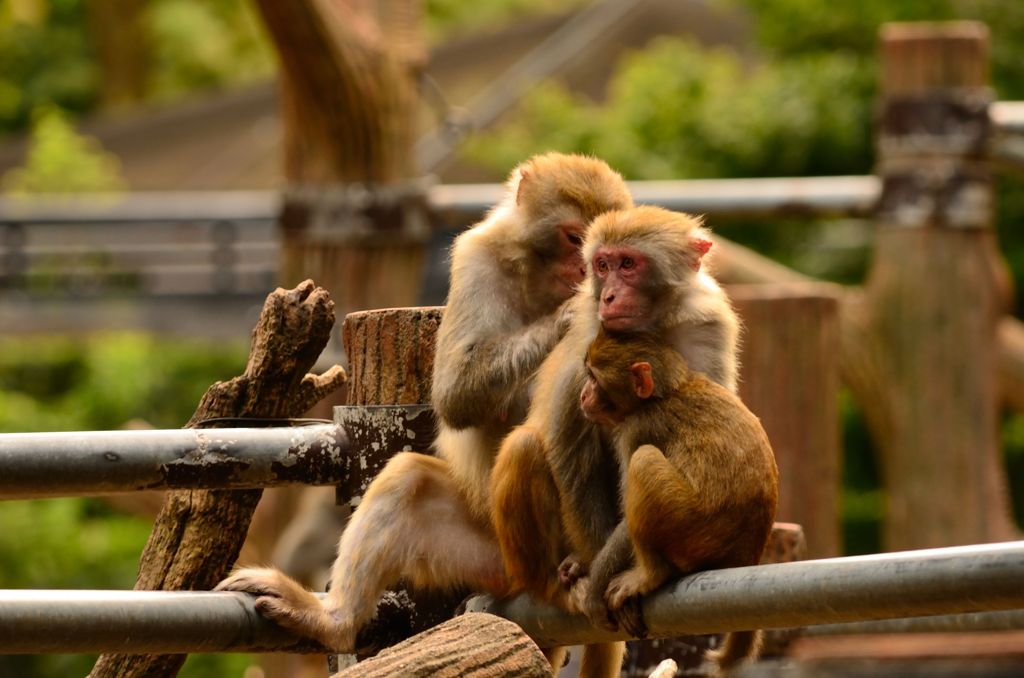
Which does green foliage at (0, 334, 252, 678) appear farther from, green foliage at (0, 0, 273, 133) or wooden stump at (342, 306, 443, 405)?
wooden stump at (342, 306, 443, 405)

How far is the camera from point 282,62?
22.0 feet

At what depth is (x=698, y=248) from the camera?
3320mm

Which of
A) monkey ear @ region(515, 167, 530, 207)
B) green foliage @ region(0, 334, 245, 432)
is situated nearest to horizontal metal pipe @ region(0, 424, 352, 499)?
monkey ear @ region(515, 167, 530, 207)

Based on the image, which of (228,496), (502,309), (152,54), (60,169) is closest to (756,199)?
(502,309)

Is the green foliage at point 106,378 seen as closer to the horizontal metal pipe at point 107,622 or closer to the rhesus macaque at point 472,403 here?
the rhesus macaque at point 472,403

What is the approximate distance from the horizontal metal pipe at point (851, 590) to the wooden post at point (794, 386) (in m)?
2.36

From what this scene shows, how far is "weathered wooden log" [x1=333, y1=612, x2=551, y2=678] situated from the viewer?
249cm

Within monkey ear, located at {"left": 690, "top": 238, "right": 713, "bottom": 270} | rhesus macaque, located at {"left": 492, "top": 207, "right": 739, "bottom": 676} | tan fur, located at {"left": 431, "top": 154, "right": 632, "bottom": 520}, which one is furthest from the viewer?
tan fur, located at {"left": 431, "top": 154, "right": 632, "bottom": 520}

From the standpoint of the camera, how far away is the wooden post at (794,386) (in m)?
5.15

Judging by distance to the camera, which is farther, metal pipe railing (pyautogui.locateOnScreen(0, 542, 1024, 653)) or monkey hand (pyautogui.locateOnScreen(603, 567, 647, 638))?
monkey hand (pyautogui.locateOnScreen(603, 567, 647, 638))

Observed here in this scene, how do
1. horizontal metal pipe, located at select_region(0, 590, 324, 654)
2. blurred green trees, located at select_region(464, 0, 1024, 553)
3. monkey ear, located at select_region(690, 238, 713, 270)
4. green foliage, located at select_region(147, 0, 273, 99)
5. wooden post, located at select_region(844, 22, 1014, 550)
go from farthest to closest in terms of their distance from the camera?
1. green foliage, located at select_region(147, 0, 273, 99)
2. blurred green trees, located at select_region(464, 0, 1024, 553)
3. wooden post, located at select_region(844, 22, 1014, 550)
4. monkey ear, located at select_region(690, 238, 713, 270)
5. horizontal metal pipe, located at select_region(0, 590, 324, 654)

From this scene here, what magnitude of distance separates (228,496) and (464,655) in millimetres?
1048

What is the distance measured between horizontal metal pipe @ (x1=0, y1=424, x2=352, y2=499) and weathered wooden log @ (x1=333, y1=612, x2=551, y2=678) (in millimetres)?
595

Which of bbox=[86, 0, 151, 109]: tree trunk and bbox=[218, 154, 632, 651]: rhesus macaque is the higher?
bbox=[86, 0, 151, 109]: tree trunk
